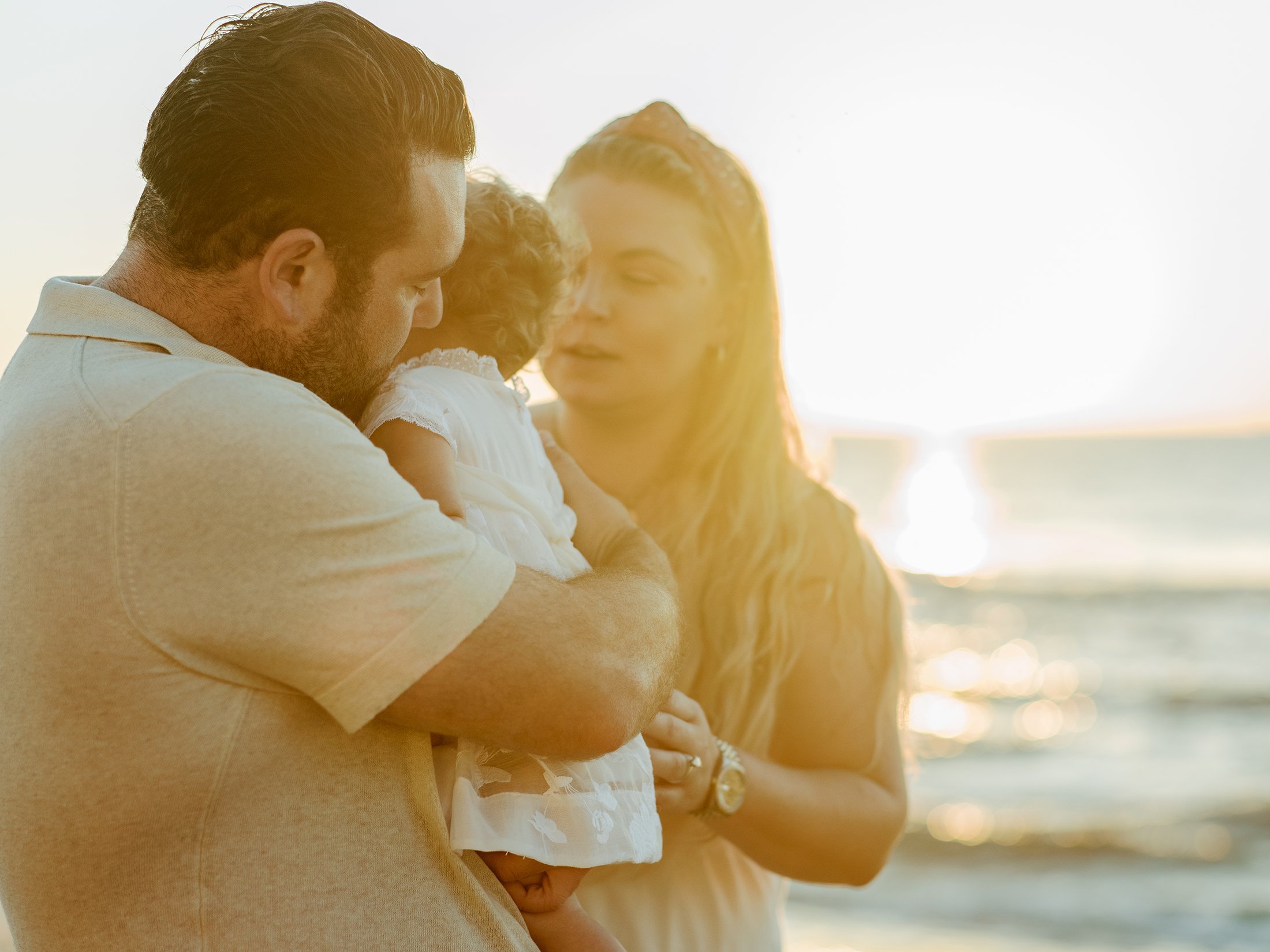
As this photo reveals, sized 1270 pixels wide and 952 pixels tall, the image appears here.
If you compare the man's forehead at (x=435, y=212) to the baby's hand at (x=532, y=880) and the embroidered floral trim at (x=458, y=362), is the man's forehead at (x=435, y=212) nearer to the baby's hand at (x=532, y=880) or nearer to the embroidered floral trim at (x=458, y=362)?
the embroidered floral trim at (x=458, y=362)

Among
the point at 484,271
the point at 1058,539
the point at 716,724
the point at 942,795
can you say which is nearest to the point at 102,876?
the point at 484,271

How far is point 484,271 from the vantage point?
7.90 feet

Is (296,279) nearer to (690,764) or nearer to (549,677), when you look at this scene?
(549,677)

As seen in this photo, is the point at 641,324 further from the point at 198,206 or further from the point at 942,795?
the point at 942,795

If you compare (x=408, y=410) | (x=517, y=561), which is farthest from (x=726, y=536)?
(x=408, y=410)

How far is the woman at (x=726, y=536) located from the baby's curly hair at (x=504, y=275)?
0.49 meters

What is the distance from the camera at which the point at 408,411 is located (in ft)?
6.43

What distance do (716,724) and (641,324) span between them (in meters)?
1.06

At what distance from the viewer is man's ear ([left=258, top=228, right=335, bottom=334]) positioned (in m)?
1.58

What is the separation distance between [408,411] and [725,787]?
115cm

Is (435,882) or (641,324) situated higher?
(641,324)

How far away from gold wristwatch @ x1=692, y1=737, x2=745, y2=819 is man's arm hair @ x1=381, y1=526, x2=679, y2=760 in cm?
81

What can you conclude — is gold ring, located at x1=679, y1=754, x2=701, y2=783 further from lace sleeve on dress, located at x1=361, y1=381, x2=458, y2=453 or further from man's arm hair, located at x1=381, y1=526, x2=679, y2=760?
lace sleeve on dress, located at x1=361, y1=381, x2=458, y2=453

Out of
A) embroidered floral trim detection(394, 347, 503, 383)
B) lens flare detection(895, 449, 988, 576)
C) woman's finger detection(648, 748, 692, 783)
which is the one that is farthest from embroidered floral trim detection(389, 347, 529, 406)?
lens flare detection(895, 449, 988, 576)
